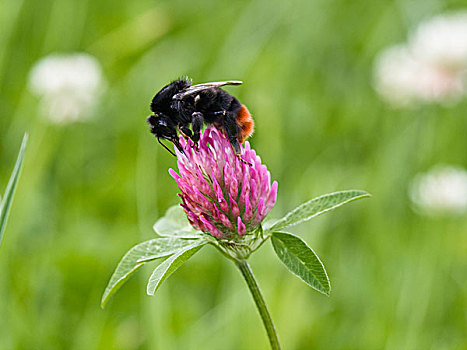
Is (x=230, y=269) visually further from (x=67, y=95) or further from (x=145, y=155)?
(x=67, y=95)

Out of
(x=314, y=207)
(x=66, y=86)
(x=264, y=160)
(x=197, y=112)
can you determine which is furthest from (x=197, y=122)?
(x=66, y=86)

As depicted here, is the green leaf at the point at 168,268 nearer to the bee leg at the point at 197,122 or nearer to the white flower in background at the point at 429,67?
the bee leg at the point at 197,122

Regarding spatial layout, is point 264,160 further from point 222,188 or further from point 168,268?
point 168,268

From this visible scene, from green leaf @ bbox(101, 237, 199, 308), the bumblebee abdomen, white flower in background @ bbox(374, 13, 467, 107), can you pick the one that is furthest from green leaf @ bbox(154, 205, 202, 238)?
white flower in background @ bbox(374, 13, 467, 107)

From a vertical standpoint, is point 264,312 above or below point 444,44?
below

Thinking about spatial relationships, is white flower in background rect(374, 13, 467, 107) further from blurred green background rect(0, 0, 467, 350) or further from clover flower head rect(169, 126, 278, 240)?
clover flower head rect(169, 126, 278, 240)

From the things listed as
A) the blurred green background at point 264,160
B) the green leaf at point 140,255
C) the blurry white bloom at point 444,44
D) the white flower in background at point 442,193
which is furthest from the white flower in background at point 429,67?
the green leaf at point 140,255

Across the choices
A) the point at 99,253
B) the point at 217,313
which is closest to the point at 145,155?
the point at 99,253
